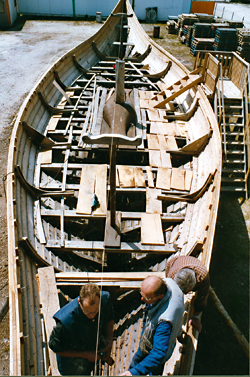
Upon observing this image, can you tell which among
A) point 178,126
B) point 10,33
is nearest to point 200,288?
point 178,126

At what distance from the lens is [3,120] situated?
11203 millimetres

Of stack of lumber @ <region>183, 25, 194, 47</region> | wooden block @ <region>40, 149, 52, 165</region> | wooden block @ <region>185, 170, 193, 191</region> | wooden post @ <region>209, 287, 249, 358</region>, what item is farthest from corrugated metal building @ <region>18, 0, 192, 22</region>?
wooden post @ <region>209, 287, 249, 358</region>

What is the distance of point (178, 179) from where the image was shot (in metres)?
6.66

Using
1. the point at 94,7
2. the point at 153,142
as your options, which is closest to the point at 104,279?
the point at 153,142

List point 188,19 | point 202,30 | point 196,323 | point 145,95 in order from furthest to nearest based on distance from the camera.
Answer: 1. point 188,19
2. point 202,30
3. point 145,95
4. point 196,323

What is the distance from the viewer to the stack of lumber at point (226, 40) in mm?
17094

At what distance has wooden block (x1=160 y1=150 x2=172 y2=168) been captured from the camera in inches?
277

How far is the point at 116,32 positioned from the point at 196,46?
5731mm

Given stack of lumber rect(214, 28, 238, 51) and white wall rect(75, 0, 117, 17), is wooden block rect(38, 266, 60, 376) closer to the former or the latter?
stack of lumber rect(214, 28, 238, 51)

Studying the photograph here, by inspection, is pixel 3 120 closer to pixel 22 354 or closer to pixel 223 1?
pixel 22 354

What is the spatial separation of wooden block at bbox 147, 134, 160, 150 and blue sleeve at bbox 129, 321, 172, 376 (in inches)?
206

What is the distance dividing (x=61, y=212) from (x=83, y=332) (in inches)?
118

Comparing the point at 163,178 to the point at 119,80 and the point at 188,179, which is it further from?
the point at 119,80

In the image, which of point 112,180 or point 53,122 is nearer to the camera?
point 112,180
